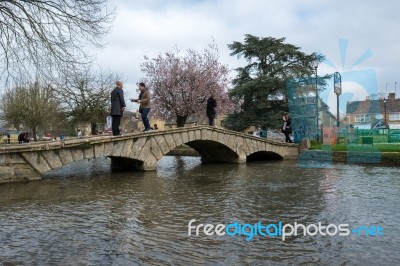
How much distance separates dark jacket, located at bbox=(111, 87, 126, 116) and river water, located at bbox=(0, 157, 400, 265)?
287cm

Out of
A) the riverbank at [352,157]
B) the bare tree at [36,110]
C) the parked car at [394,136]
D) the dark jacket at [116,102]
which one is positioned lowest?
the riverbank at [352,157]

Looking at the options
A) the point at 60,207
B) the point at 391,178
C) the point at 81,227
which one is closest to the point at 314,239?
the point at 81,227

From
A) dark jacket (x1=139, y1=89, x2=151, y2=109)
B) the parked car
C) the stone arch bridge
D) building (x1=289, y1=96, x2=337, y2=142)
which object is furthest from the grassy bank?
dark jacket (x1=139, y1=89, x2=151, y2=109)

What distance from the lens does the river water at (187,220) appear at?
4.76 m

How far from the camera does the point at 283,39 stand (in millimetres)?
34062

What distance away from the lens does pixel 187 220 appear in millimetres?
6719

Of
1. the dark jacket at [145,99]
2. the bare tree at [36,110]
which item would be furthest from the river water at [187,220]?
the bare tree at [36,110]

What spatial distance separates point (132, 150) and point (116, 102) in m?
2.32

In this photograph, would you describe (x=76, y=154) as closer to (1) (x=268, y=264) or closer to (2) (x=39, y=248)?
(2) (x=39, y=248)

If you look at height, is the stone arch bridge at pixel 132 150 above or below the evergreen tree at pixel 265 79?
below

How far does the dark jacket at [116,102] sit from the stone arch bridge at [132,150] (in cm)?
104

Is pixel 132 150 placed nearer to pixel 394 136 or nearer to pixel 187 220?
pixel 187 220

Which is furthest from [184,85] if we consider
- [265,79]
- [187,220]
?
[187,220]

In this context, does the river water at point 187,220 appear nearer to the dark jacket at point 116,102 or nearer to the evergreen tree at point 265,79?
the dark jacket at point 116,102
